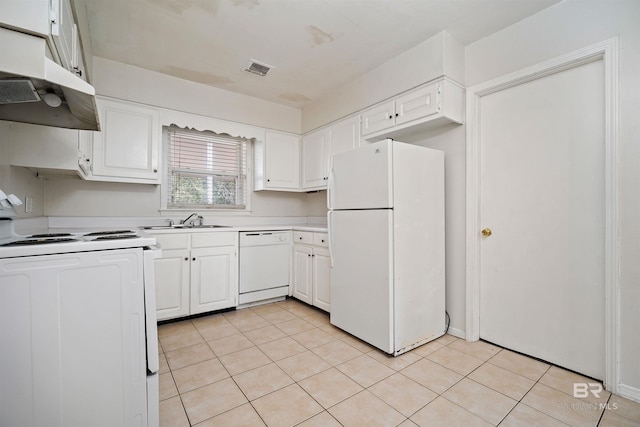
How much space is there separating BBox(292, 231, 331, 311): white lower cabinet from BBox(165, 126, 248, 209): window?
1005mm

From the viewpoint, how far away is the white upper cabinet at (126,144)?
2656 millimetres

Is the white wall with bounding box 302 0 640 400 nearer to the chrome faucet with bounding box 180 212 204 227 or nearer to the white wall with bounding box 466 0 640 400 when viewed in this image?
the white wall with bounding box 466 0 640 400

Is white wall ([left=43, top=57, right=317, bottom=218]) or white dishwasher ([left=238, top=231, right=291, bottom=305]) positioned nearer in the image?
white wall ([left=43, top=57, right=317, bottom=218])

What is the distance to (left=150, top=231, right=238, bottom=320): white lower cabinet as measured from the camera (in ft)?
8.86

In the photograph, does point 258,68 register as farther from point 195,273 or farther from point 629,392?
point 629,392

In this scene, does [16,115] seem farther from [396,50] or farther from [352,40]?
[396,50]

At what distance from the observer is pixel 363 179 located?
7.61 feet

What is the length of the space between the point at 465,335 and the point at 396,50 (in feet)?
8.20

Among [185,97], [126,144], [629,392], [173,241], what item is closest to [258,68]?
[185,97]

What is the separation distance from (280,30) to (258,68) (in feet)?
2.16

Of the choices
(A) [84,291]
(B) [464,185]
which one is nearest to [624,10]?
(B) [464,185]

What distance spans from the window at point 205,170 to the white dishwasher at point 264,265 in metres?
0.69

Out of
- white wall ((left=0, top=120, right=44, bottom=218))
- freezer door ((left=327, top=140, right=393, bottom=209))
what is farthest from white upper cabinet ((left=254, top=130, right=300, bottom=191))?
white wall ((left=0, top=120, right=44, bottom=218))

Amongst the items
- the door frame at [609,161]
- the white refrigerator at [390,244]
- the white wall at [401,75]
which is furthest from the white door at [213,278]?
the door frame at [609,161]
